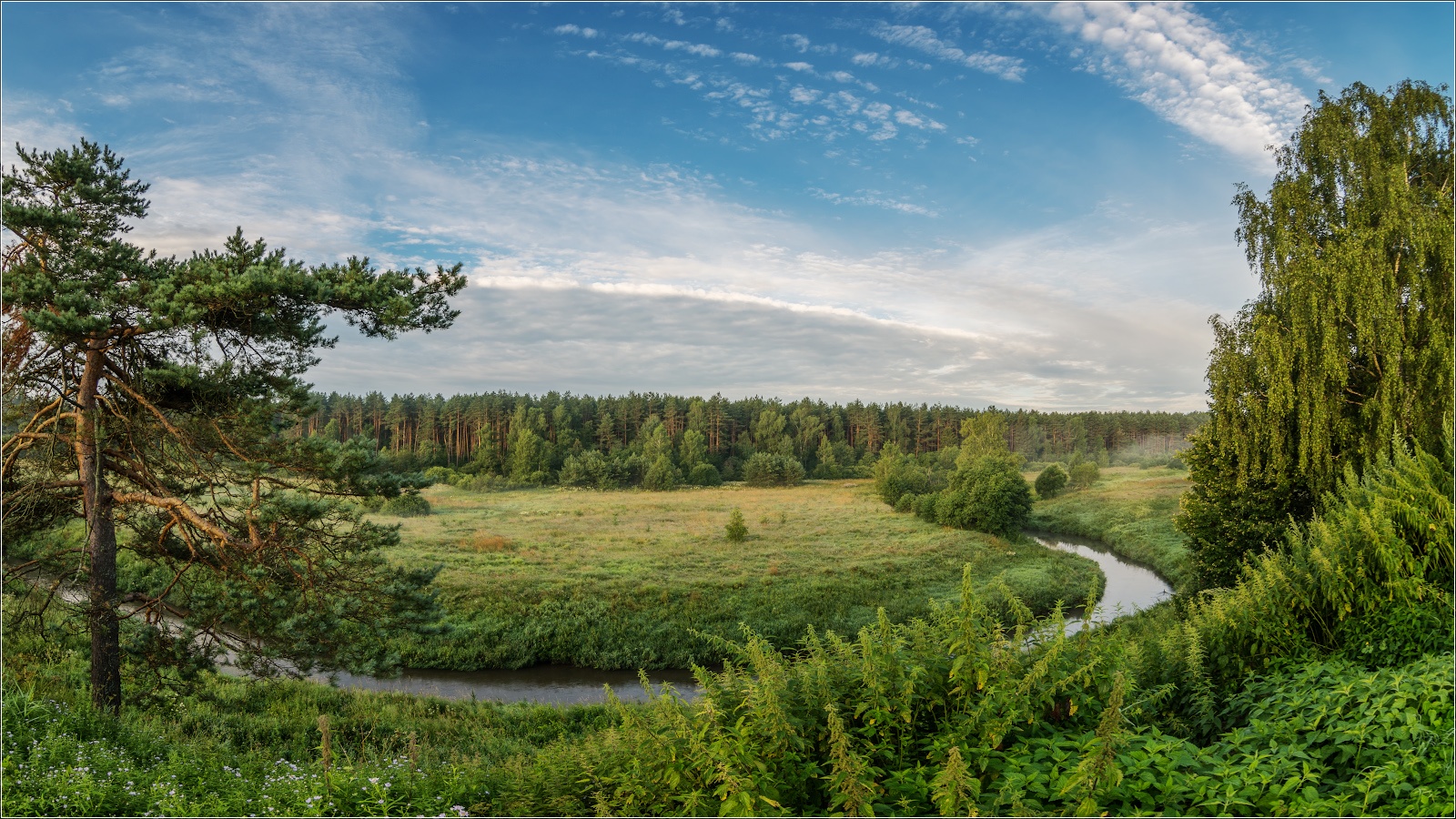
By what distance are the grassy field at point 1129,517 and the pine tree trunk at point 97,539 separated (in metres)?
28.8

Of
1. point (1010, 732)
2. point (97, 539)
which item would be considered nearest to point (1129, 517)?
point (1010, 732)

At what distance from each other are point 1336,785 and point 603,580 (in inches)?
822

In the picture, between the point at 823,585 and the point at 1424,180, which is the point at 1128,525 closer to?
the point at 823,585

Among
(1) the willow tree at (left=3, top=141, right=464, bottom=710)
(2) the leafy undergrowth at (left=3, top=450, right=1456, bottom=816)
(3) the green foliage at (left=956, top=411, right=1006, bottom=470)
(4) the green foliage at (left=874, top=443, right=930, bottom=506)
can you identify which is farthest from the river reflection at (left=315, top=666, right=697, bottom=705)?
(3) the green foliage at (left=956, top=411, right=1006, bottom=470)

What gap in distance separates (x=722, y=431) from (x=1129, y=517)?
3799cm

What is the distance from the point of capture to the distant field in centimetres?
1820

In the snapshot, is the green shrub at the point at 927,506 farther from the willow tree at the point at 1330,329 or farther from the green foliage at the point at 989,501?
the willow tree at the point at 1330,329

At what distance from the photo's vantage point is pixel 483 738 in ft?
35.2

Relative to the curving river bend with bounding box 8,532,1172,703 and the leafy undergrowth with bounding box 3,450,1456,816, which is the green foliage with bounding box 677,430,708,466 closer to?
the curving river bend with bounding box 8,532,1172,703

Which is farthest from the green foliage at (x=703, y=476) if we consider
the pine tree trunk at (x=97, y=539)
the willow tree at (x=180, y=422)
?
the pine tree trunk at (x=97, y=539)

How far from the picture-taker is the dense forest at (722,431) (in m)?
43.2

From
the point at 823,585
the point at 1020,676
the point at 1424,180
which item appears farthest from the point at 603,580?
the point at 1424,180

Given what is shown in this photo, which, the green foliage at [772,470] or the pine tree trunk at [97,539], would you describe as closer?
the pine tree trunk at [97,539]

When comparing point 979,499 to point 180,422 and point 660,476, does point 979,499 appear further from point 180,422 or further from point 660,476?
point 180,422
